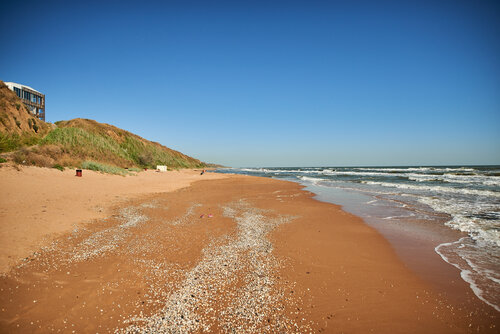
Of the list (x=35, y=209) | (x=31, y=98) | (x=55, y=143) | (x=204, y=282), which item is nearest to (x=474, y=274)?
(x=204, y=282)

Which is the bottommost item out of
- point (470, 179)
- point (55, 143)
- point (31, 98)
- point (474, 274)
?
point (474, 274)

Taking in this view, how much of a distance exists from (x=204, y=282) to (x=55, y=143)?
30.2 metres

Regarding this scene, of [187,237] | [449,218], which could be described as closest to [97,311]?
[187,237]

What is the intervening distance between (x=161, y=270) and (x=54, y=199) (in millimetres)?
8111

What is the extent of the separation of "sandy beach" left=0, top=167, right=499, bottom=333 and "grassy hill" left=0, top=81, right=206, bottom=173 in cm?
1189

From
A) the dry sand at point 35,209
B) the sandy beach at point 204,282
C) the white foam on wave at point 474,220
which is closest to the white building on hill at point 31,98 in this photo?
the dry sand at point 35,209

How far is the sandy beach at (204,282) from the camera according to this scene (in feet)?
10.6

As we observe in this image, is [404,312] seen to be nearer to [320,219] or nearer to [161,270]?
[161,270]

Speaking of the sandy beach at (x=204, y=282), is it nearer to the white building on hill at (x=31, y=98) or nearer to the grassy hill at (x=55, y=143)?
the grassy hill at (x=55, y=143)

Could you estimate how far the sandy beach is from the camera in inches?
127

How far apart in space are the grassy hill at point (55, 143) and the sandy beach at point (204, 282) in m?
11.9

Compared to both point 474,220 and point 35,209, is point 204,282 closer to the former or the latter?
point 35,209

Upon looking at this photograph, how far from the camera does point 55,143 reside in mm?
24812

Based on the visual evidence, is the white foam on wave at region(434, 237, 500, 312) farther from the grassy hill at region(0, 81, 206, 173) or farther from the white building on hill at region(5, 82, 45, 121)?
the white building on hill at region(5, 82, 45, 121)
